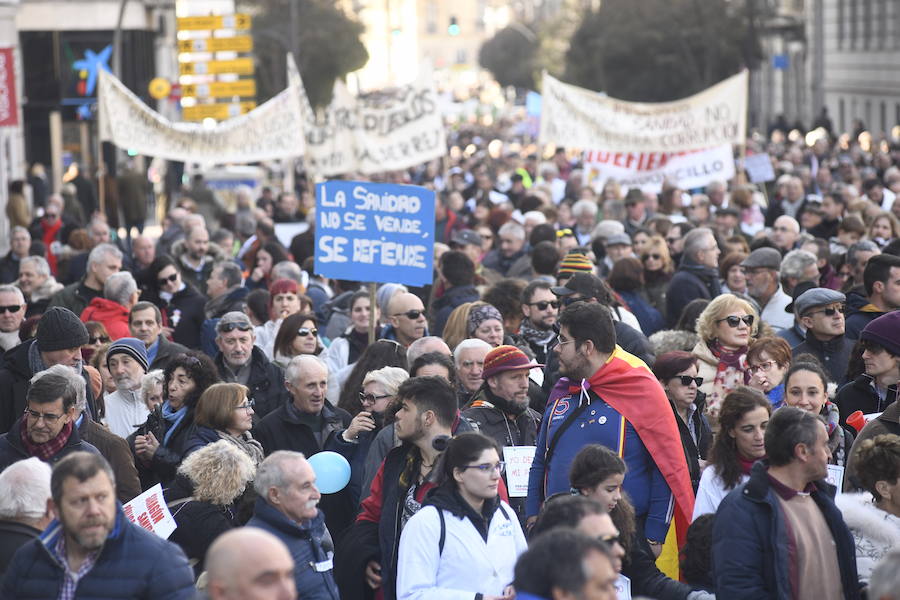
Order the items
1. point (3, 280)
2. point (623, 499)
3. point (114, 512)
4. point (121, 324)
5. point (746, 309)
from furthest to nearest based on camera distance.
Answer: point (3, 280) < point (121, 324) < point (746, 309) < point (623, 499) < point (114, 512)

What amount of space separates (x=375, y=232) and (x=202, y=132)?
26.8ft

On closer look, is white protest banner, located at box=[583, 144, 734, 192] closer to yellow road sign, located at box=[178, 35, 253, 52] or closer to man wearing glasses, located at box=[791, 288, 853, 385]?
man wearing glasses, located at box=[791, 288, 853, 385]

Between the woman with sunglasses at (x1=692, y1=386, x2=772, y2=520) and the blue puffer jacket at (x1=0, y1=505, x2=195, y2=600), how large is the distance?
7.70ft

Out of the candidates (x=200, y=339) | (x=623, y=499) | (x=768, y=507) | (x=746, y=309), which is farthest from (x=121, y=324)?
(x=768, y=507)

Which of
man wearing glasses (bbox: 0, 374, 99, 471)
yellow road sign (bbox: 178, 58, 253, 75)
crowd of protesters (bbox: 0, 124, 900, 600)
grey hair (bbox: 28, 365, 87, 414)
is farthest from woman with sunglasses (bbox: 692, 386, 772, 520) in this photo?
yellow road sign (bbox: 178, 58, 253, 75)

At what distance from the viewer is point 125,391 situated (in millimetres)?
8984

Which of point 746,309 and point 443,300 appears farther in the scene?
point 443,300

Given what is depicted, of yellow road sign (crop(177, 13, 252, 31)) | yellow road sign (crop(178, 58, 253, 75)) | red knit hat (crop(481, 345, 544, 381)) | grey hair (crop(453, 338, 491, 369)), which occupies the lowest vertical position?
grey hair (crop(453, 338, 491, 369))

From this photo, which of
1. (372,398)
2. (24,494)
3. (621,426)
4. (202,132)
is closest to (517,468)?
(621,426)

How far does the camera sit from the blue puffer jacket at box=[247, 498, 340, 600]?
5707mm

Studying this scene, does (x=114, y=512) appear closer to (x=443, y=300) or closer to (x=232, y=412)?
(x=232, y=412)

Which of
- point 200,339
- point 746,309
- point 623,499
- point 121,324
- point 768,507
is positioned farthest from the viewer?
point 200,339

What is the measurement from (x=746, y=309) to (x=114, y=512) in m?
4.52

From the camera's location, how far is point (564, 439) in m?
6.82
